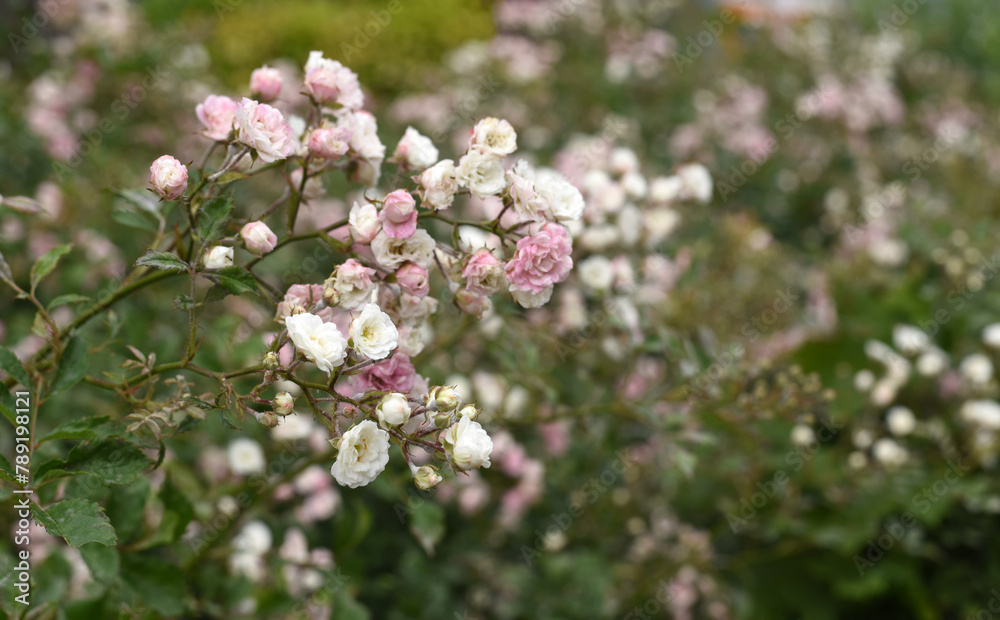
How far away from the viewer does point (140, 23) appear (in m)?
4.27

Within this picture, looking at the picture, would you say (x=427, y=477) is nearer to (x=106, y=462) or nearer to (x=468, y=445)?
(x=468, y=445)

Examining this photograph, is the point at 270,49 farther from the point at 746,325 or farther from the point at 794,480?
the point at 794,480

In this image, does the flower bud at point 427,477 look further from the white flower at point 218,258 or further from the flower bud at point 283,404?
the white flower at point 218,258

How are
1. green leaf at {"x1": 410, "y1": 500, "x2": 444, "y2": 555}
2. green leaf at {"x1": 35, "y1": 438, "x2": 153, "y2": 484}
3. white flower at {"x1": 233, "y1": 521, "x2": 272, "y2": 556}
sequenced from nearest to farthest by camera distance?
green leaf at {"x1": 35, "y1": 438, "x2": 153, "y2": 484} → green leaf at {"x1": 410, "y1": 500, "x2": 444, "y2": 555} → white flower at {"x1": 233, "y1": 521, "x2": 272, "y2": 556}

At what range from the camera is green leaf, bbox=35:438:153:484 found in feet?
2.93

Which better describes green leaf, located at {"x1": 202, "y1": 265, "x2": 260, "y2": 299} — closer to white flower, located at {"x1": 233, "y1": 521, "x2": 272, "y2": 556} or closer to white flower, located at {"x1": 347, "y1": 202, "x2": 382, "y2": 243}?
white flower, located at {"x1": 347, "y1": 202, "x2": 382, "y2": 243}

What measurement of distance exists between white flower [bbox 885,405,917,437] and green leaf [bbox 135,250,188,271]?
6.67ft

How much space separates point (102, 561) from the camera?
1069 mm

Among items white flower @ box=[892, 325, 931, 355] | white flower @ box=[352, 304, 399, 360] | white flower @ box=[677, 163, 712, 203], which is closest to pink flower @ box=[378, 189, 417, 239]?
white flower @ box=[352, 304, 399, 360]

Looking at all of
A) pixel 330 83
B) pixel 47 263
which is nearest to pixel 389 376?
pixel 330 83

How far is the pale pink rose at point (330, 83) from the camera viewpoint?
3.36 ft

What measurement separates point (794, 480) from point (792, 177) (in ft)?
8.80

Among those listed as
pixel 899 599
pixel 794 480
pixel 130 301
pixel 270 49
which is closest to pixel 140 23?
pixel 270 49

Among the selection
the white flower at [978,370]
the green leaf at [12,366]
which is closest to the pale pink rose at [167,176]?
the green leaf at [12,366]
